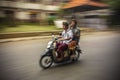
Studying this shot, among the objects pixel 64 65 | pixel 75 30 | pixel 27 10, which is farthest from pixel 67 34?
pixel 27 10

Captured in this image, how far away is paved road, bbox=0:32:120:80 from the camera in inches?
115

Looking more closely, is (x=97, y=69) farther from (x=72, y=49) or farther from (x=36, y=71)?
(x=36, y=71)

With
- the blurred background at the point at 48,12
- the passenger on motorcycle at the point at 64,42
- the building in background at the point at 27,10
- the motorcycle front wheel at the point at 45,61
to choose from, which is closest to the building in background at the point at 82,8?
the blurred background at the point at 48,12

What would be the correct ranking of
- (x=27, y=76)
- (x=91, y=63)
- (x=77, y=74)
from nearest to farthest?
1. (x=27, y=76)
2. (x=77, y=74)
3. (x=91, y=63)

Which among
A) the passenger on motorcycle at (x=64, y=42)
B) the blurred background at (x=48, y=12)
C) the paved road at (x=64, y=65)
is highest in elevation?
the blurred background at (x=48, y=12)

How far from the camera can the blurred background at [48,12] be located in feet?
6.09

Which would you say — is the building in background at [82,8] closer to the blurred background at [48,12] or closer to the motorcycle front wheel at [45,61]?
the blurred background at [48,12]

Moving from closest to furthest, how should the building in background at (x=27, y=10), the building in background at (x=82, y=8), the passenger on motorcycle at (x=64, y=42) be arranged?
the building in background at (x=27, y=10), the building in background at (x=82, y=8), the passenger on motorcycle at (x=64, y=42)

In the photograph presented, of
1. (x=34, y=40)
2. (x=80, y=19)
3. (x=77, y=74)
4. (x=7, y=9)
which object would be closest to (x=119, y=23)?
A: (x=80, y=19)

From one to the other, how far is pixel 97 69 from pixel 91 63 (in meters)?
0.30

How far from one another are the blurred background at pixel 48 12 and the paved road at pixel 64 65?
1.13 ft

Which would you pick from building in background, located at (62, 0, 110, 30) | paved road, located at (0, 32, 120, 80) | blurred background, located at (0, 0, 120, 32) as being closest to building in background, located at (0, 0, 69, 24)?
blurred background, located at (0, 0, 120, 32)

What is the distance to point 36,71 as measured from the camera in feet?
10.1

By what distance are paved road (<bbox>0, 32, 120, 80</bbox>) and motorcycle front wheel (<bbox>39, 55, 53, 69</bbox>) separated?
0.21 feet
